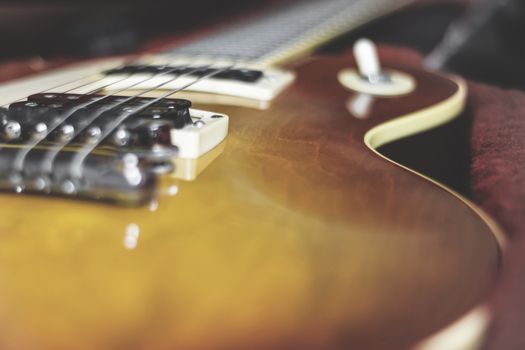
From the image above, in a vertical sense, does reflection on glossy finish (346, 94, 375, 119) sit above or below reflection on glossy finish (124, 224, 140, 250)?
above

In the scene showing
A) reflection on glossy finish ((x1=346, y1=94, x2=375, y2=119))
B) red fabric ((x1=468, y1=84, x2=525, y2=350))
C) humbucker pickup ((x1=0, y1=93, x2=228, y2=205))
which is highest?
humbucker pickup ((x1=0, y1=93, x2=228, y2=205))

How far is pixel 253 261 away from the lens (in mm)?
303

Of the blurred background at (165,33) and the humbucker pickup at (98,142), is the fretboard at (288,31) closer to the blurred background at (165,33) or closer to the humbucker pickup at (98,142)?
the blurred background at (165,33)

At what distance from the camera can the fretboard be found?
0.79m

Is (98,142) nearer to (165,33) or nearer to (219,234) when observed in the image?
(219,234)

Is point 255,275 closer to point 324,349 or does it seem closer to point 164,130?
point 324,349

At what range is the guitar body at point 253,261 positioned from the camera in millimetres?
255

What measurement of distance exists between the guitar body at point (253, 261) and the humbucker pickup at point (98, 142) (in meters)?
0.01

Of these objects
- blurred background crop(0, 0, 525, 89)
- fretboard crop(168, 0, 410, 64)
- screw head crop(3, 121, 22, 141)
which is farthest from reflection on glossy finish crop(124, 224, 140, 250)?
blurred background crop(0, 0, 525, 89)

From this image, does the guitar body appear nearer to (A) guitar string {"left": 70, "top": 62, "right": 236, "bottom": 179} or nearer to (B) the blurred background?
(A) guitar string {"left": 70, "top": 62, "right": 236, "bottom": 179}

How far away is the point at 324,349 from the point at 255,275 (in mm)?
66

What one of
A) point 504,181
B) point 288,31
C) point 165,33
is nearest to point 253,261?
point 504,181

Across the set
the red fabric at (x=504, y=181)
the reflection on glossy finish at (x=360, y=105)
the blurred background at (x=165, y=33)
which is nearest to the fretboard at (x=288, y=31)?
the blurred background at (x=165, y=33)

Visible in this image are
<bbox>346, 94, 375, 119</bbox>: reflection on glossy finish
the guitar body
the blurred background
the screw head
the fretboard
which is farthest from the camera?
the blurred background
